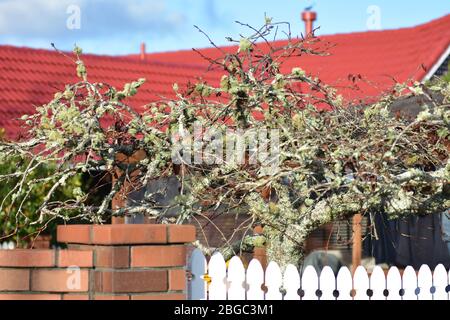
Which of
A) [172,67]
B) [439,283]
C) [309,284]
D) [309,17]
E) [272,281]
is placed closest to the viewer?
[272,281]

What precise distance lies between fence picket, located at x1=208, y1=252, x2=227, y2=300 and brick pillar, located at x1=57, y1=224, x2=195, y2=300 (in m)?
1.12

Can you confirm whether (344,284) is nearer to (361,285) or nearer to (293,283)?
(361,285)

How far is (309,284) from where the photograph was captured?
22.4ft

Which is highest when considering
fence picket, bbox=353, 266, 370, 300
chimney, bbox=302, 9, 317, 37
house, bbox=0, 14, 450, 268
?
chimney, bbox=302, 9, 317, 37

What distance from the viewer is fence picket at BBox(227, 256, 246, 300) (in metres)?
6.55

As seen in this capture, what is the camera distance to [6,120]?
15.7 meters

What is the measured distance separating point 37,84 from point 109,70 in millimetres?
1770

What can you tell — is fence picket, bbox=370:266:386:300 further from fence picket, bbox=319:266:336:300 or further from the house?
the house

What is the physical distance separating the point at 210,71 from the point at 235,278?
13456 millimetres

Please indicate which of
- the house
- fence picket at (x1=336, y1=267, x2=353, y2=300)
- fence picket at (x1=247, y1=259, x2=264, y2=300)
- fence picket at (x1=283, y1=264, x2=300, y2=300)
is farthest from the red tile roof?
fence picket at (x1=247, y1=259, x2=264, y2=300)

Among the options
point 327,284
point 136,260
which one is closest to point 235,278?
point 327,284

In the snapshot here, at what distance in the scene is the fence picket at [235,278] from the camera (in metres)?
6.55

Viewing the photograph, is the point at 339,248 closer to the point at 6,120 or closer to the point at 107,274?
the point at 6,120

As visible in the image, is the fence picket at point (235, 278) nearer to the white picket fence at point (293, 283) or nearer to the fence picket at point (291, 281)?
the white picket fence at point (293, 283)
